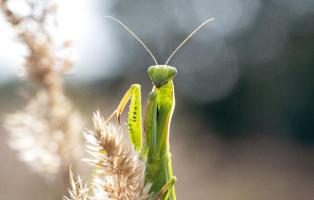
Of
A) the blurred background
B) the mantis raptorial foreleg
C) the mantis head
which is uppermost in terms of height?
the blurred background

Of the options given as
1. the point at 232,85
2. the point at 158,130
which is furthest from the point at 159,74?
the point at 232,85

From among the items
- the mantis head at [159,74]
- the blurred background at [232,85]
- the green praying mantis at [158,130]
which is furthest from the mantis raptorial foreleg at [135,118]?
the blurred background at [232,85]

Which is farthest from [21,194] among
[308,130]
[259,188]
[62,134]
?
[308,130]

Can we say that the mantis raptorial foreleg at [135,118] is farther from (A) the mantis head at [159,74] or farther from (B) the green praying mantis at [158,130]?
(A) the mantis head at [159,74]

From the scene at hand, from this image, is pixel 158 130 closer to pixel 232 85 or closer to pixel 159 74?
pixel 159 74

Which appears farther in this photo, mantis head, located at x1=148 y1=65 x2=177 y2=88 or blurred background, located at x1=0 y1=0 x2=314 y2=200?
blurred background, located at x1=0 y1=0 x2=314 y2=200

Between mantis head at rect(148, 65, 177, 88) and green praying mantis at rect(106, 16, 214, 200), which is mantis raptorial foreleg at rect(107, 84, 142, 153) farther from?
mantis head at rect(148, 65, 177, 88)

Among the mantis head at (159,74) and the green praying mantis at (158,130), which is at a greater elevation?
the mantis head at (159,74)

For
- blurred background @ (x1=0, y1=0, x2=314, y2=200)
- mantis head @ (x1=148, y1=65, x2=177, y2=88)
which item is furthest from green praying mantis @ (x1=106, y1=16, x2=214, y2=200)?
blurred background @ (x1=0, y1=0, x2=314, y2=200)
